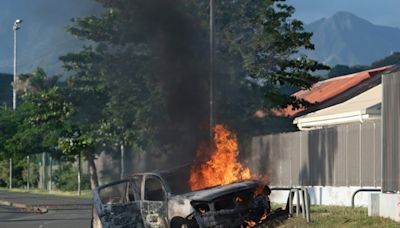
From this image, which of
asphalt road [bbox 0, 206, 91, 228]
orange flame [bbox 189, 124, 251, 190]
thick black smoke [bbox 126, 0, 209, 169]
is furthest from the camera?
asphalt road [bbox 0, 206, 91, 228]

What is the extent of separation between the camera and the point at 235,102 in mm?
30047

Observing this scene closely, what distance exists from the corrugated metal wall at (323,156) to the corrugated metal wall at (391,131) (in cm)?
581

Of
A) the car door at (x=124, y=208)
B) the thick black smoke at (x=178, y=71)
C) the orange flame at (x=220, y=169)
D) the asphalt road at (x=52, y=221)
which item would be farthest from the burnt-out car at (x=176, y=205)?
the asphalt road at (x=52, y=221)

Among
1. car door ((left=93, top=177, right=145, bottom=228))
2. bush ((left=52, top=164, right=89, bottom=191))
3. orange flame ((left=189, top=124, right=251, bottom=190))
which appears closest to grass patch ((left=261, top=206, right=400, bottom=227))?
orange flame ((left=189, top=124, right=251, bottom=190))

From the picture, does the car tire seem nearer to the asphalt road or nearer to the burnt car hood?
the burnt car hood

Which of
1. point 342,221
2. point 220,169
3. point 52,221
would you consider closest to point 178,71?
point 52,221

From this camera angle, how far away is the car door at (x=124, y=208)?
14094 mm

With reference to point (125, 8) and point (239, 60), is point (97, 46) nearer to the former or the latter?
point (239, 60)

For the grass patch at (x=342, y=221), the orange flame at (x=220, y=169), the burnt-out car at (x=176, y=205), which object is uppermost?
the orange flame at (x=220, y=169)

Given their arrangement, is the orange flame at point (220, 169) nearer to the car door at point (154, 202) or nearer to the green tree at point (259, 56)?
the car door at point (154, 202)

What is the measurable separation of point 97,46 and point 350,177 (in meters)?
15.7

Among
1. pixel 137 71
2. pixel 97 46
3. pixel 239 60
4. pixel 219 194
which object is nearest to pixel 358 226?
pixel 219 194

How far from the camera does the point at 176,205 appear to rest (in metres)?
13.4

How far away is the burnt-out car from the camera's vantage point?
1320 cm
